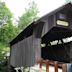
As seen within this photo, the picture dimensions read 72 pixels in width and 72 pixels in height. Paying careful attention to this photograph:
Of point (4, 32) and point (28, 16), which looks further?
point (28, 16)

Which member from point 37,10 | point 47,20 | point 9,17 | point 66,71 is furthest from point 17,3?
point 66,71

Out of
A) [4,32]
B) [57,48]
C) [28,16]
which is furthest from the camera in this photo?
[28,16]

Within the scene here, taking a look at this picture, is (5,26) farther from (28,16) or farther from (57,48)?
(28,16)

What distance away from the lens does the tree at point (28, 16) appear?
116 ft

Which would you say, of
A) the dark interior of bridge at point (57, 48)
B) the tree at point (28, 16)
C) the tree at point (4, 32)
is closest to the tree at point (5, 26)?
the tree at point (4, 32)

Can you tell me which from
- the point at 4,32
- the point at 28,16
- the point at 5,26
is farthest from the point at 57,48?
the point at 28,16

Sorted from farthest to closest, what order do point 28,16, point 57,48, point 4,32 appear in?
point 28,16 → point 4,32 → point 57,48

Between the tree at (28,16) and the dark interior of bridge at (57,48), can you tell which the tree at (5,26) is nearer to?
the dark interior of bridge at (57,48)

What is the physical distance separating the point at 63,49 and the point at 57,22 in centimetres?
503

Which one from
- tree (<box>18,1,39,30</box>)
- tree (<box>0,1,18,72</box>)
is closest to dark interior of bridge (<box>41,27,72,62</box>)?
tree (<box>0,1,18,72</box>)

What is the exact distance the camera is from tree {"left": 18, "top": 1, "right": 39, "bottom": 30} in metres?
35.5

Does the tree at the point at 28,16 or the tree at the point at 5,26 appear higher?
the tree at the point at 28,16

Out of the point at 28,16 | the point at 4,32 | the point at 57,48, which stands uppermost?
the point at 28,16

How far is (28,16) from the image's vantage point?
37.7 metres
